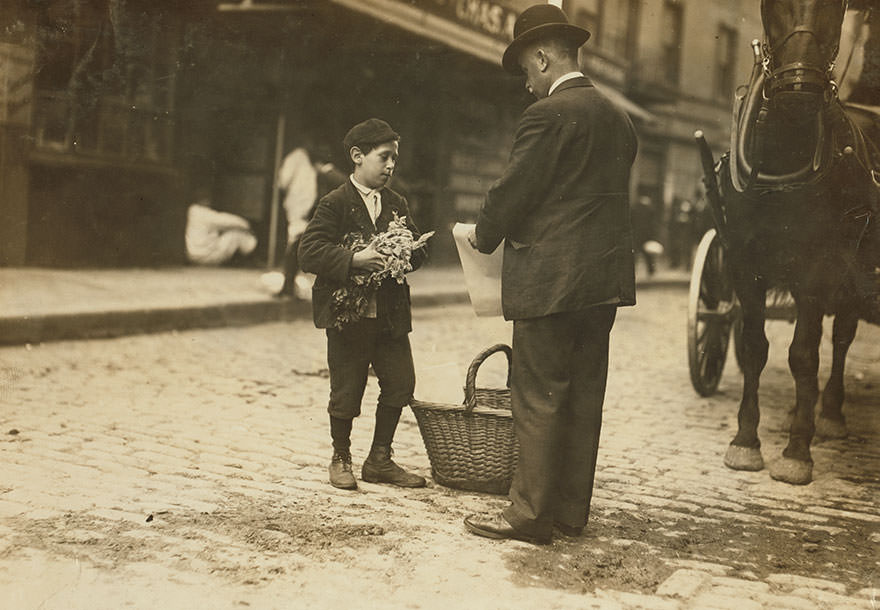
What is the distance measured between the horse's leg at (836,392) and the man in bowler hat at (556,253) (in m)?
2.74

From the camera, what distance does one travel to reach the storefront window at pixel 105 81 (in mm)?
5703

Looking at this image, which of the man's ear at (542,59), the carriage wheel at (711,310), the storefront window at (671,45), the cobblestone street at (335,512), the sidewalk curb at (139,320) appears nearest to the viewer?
the cobblestone street at (335,512)

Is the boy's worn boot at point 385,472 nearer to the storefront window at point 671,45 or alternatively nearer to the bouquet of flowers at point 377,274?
the bouquet of flowers at point 377,274

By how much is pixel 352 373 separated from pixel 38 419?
2059mm

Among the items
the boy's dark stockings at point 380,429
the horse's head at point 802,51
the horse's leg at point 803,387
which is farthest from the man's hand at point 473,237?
the horse's leg at point 803,387

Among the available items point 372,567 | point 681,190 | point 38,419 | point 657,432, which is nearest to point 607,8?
point 681,190

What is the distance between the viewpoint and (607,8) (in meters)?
20.2

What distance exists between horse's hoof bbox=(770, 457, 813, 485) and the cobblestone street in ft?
0.27

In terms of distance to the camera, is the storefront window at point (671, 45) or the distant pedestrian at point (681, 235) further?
the storefront window at point (671, 45)

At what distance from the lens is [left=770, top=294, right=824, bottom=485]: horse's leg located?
4.85 meters

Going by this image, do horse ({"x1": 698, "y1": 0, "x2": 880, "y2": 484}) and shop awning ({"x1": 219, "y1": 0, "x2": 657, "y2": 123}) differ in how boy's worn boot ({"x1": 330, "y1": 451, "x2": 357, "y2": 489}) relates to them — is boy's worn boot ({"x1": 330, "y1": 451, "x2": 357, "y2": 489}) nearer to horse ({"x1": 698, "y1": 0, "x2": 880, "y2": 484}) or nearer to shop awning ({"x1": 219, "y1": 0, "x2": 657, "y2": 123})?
horse ({"x1": 698, "y1": 0, "x2": 880, "y2": 484})

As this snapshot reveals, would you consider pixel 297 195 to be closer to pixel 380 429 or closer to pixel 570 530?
pixel 380 429

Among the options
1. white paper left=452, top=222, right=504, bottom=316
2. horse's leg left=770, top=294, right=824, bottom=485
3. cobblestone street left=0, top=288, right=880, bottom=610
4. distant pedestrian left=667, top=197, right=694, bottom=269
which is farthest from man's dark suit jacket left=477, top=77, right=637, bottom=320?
distant pedestrian left=667, top=197, right=694, bottom=269

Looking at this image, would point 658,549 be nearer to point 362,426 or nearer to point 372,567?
point 372,567
